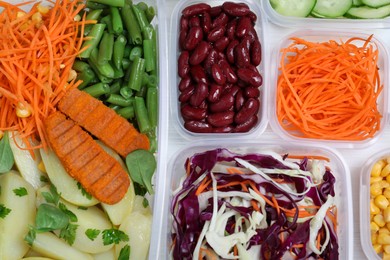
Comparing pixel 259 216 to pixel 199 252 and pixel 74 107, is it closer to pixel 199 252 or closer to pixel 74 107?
pixel 199 252

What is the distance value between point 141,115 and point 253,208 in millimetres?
586

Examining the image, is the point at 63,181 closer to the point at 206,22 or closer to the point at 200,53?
the point at 200,53

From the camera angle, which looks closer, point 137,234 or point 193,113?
point 137,234

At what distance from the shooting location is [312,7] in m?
2.33

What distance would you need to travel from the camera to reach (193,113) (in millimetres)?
2188

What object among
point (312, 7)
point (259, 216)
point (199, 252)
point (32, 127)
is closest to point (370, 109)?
point (312, 7)

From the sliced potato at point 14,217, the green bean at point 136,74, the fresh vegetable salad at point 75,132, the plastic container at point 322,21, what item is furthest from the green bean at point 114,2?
the sliced potato at point 14,217

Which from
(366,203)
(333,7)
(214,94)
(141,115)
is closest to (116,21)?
(141,115)

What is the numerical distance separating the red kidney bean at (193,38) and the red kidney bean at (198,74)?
0.29 ft

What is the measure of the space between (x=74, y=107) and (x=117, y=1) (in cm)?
48

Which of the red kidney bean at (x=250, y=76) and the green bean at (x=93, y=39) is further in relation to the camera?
the red kidney bean at (x=250, y=76)

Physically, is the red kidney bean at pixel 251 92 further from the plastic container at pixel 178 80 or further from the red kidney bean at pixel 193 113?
the red kidney bean at pixel 193 113

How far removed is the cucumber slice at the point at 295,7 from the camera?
232cm

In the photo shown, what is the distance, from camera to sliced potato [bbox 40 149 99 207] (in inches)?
Result: 75.0
